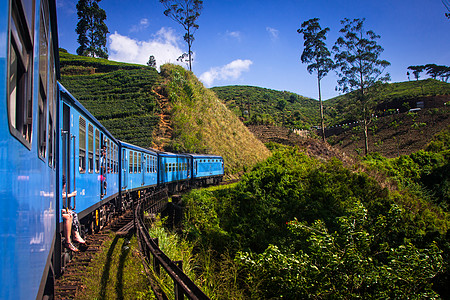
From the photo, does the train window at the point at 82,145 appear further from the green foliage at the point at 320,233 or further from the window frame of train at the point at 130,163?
the window frame of train at the point at 130,163

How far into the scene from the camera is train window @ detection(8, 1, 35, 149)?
1572 millimetres

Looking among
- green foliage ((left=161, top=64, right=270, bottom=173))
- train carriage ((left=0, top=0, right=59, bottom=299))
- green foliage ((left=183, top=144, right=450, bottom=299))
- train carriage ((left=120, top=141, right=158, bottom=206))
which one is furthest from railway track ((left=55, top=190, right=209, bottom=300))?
green foliage ((left=161, top=64, right=270, bottom=173))

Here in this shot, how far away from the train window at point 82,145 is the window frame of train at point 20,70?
5.58 metres

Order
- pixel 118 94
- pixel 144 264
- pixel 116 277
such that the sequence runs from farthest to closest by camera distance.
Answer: pixel 118 94, pixel 116 277, pixel 144 264

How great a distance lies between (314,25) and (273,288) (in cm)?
3772

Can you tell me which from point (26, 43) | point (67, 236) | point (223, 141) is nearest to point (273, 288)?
point (67, 236)

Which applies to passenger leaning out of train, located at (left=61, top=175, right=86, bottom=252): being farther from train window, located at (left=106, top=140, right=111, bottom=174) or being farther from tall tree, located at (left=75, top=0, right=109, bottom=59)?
tall tree, located at (left=75, top=0, right=109, bottom=59)

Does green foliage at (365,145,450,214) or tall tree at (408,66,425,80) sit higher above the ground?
tall tree at (408,66,425,80)

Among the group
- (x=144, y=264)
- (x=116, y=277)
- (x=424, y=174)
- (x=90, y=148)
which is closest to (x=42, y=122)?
(x=144, y=264)

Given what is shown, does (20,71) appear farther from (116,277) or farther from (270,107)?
(270,107)

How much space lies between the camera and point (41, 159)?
9.29ft

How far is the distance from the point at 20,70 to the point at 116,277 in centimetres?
605

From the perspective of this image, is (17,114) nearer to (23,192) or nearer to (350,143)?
(23,192)

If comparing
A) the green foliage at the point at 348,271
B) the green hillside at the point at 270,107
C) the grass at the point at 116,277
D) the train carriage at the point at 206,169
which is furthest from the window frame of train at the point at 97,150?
the green hillside at the point at 270,107
